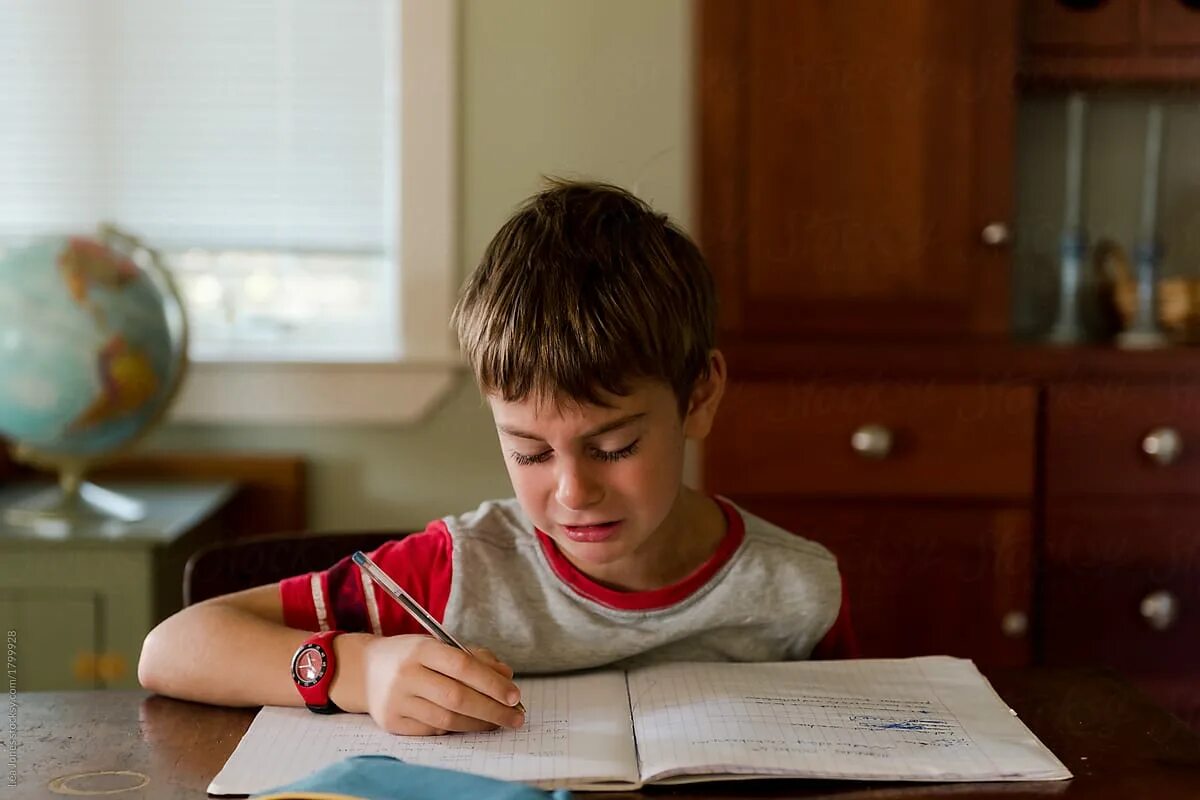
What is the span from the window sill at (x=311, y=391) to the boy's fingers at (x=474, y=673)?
1612 mm

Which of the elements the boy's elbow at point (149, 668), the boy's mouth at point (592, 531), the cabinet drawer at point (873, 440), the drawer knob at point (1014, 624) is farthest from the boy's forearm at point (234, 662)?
the drawer knob at point (1014, 624)

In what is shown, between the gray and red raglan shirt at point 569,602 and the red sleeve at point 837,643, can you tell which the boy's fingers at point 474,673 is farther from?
the red sleeve at point 837,643

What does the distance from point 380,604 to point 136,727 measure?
0.25 meters

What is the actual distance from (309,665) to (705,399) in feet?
1.45

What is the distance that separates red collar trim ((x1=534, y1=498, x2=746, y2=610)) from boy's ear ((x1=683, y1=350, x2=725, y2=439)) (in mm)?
105

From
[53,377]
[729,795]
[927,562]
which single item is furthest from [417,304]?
[729,795]

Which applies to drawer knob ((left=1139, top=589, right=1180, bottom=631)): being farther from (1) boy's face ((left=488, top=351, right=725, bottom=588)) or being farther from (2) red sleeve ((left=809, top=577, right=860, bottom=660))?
(1) boy's face ((left=488, top=351, right=725, bottom=588))

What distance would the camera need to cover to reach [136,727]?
0.93 m

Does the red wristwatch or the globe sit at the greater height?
the globe

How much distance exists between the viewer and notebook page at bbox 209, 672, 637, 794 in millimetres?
815

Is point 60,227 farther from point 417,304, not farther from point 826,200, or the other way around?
point 826,200

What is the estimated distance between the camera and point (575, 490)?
1042 mm

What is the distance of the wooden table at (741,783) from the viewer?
2.64 feet

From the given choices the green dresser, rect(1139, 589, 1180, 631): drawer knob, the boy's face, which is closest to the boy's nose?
the boy's face
